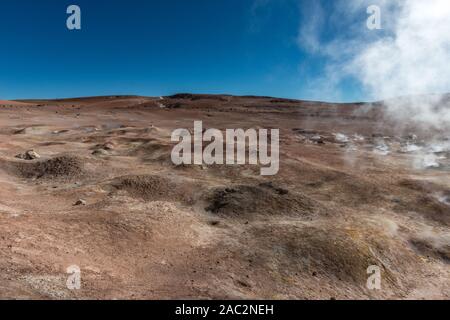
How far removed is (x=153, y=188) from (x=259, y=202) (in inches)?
236

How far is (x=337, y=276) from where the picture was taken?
1378cm

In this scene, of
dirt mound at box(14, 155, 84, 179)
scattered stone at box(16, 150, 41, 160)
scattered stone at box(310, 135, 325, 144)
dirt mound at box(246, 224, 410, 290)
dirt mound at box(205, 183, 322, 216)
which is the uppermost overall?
scattered stone at box(310, 135, 325, 144)

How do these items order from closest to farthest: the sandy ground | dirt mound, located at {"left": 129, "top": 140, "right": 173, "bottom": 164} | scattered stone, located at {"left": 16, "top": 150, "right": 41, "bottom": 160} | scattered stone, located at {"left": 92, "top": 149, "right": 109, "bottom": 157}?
the sandy ground → scattered stone, located at {"left": 16, "top": 150, "right": 41, "bottom": 160} → dirt mound, located at {"left": 129, "top": 140, "right": 173, "bottom": 164} → scattered stone, located at {"left": 92, "top": 149, "right": 109, "bottom": 157}

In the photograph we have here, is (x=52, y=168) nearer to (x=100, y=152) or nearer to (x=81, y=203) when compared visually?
(x=100, y=152)

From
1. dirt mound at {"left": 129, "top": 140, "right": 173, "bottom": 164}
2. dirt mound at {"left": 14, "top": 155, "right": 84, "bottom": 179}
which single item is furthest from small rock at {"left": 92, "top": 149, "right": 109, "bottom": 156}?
dirt mound at {"left": 14, "top": 155, "right": 84, "bottom": 179}

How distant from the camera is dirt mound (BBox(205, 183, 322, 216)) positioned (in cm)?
1960

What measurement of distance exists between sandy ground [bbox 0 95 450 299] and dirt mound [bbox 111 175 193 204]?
0.11m

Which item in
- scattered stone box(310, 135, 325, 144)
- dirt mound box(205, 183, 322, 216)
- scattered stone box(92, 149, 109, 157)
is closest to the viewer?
dirt mound box(205, 183, 322, 216)

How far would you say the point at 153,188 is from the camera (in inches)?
864

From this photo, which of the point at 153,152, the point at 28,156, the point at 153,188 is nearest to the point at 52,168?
the point at 28,156

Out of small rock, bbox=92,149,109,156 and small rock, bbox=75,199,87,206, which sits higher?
small rock, bbox=92,149,109,156

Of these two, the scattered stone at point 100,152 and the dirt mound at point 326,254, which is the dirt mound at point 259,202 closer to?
the dirt mound at point 326,254

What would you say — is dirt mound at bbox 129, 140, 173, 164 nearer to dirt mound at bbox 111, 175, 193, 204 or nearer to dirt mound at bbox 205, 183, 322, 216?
dirt mound at bbox 111, 175, 193, 204
